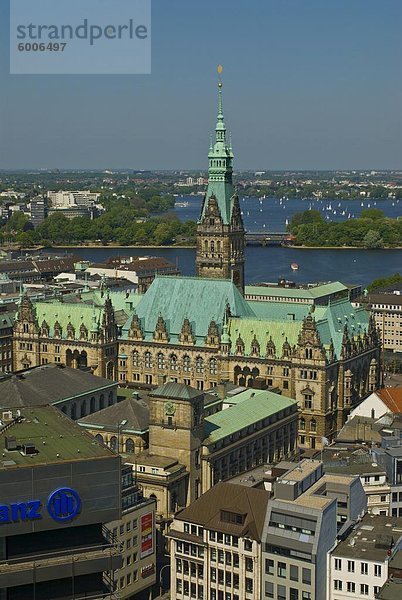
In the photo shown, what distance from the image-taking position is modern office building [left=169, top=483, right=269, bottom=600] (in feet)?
175

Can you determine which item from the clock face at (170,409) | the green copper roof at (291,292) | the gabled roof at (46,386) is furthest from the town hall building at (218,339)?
the green copper roof at (291,292)

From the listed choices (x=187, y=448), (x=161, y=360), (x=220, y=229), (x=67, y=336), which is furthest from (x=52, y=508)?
(x=220, y=229)

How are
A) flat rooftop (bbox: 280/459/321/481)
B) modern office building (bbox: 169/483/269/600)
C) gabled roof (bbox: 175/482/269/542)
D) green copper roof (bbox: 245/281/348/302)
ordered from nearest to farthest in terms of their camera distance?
modern office building (bbox: 169/483/269/600) < gabled roof (bbox: 175/482/269/542) < flat rooftop (bbox: 280/459/321/481) < green copper roof (bbox: 245/281/348/302)

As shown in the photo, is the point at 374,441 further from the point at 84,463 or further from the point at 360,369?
the point at 84,463

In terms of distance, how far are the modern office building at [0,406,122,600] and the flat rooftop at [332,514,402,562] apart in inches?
641

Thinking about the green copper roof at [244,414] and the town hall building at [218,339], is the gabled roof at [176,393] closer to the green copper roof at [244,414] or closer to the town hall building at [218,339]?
the green copper roof at [244,414]

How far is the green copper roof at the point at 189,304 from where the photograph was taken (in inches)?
3514

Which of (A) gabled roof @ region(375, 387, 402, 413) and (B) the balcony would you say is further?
(A) gabled roof @ region(375, 387, 402, 413)

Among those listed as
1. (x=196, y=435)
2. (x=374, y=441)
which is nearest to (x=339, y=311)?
(x=374, y=441)

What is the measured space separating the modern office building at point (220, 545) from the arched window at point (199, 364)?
31.5 meters

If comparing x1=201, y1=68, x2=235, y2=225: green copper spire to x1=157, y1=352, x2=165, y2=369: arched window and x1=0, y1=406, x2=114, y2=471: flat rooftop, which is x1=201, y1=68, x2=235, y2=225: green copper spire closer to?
x1=157, y1=352, x2=165, y2=369: arched window

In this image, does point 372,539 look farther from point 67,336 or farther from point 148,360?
point 67,336

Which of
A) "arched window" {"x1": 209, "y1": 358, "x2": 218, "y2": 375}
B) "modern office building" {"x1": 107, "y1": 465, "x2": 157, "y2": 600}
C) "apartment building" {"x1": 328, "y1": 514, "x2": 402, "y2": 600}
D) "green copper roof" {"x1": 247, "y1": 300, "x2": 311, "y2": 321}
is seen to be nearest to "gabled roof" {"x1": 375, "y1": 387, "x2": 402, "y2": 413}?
"green copper roof" {"x1": 247, "y1": 300, "x2": 311, "y2": 321}

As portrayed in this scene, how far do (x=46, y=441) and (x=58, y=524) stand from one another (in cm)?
562
